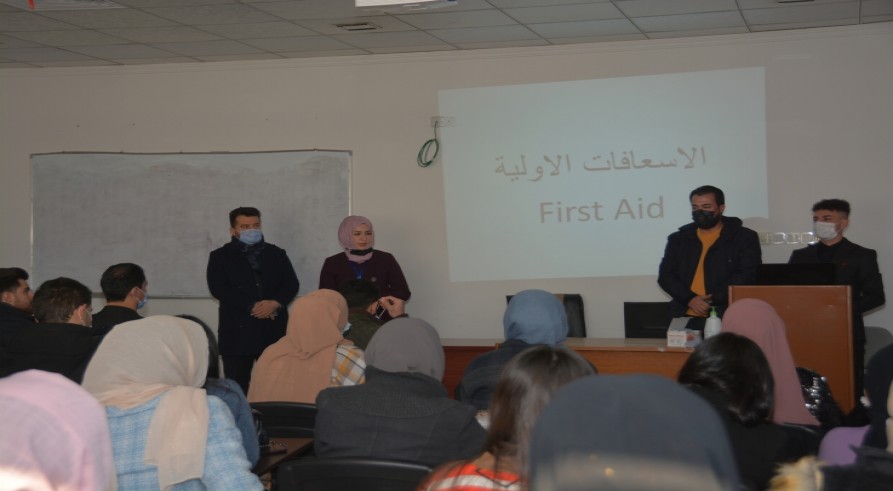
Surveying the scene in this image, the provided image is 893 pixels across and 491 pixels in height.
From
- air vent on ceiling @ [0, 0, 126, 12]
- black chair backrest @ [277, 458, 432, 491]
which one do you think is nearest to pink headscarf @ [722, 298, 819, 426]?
black chair backrest @ [277, 458, 432, 491]

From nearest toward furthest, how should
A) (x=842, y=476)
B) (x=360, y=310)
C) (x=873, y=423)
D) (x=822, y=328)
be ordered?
(x=842, y=476) < (x=873, y=423) < (x=822, y=328) < (x=360, y=310)

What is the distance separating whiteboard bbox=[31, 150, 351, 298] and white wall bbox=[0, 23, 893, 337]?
0.23ft

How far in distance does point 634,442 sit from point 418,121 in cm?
632

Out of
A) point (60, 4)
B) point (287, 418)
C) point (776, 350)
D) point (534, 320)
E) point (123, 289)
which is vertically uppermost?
point (60, 4)

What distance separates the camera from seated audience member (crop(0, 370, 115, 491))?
1.58m

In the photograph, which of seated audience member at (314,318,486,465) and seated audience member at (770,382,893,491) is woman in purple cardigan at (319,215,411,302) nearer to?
seated audience member at (314,318,486,465)

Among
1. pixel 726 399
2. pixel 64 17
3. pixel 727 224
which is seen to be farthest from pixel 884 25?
pixel 64 17

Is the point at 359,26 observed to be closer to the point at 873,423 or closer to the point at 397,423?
the point at 397,423

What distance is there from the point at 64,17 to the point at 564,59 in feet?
11.7

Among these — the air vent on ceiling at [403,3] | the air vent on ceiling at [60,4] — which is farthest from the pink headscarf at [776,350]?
the air vent on ceiling at [60,4]

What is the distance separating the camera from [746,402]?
8.40 ft

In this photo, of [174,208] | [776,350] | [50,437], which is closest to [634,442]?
[50,437]

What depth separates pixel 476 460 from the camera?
1837 millimetres

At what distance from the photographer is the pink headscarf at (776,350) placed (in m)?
3.22
